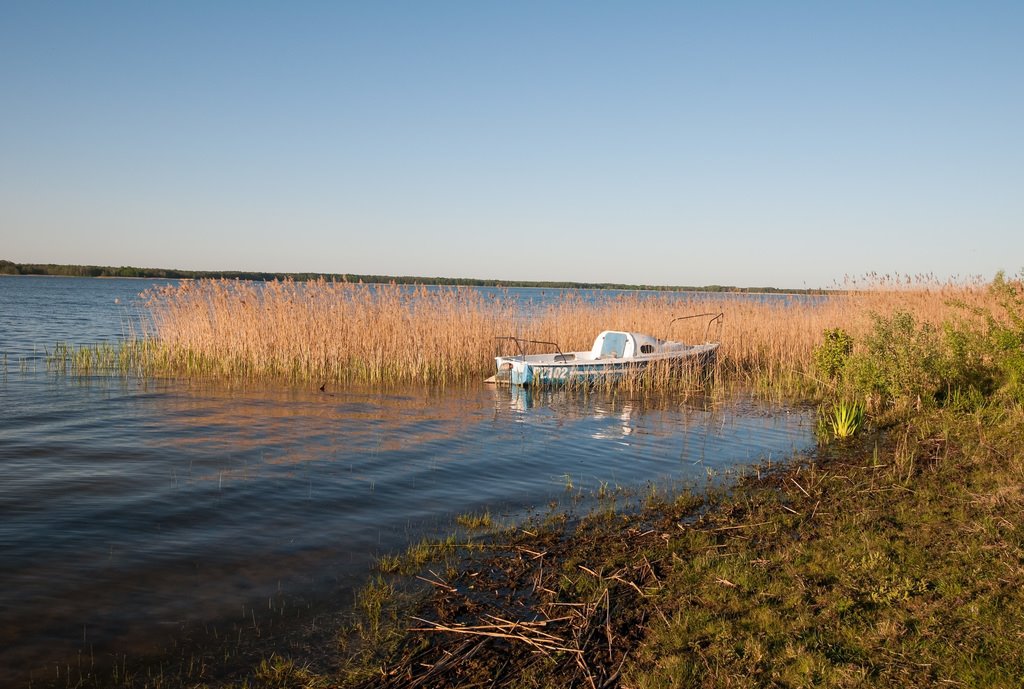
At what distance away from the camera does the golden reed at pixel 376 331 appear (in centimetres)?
1666

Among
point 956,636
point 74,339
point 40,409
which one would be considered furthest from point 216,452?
point 74,339

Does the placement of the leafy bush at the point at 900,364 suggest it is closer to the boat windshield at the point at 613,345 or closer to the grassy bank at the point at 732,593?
the grassy bank at the point at 732,593

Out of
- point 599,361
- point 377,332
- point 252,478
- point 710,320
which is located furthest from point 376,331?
point 710,320

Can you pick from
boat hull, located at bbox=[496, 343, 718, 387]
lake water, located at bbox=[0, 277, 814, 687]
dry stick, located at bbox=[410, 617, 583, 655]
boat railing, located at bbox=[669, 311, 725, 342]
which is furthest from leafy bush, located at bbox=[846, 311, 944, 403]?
dry stick, located at bbox=[410, 617, 583, 655]

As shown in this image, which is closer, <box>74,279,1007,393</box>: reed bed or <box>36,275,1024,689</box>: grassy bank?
<box>36,275,1024,689</box>: grassy bank

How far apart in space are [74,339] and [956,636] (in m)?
27.1

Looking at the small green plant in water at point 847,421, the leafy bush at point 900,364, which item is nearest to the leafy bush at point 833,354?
the leafy bush at point 900,364

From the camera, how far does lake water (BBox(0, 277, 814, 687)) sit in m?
5.09

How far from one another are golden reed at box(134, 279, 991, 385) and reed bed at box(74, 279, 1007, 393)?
0.03m

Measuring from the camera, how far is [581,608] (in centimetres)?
459

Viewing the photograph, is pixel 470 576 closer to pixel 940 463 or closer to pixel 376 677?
pixel 376 677

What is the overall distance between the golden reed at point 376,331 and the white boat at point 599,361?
54.3 inches

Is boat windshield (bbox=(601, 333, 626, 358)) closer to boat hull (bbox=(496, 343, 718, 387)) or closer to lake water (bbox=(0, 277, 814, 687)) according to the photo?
boat hull (bbox=(496, 343, 718, 387))

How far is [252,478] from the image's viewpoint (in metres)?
8.60
